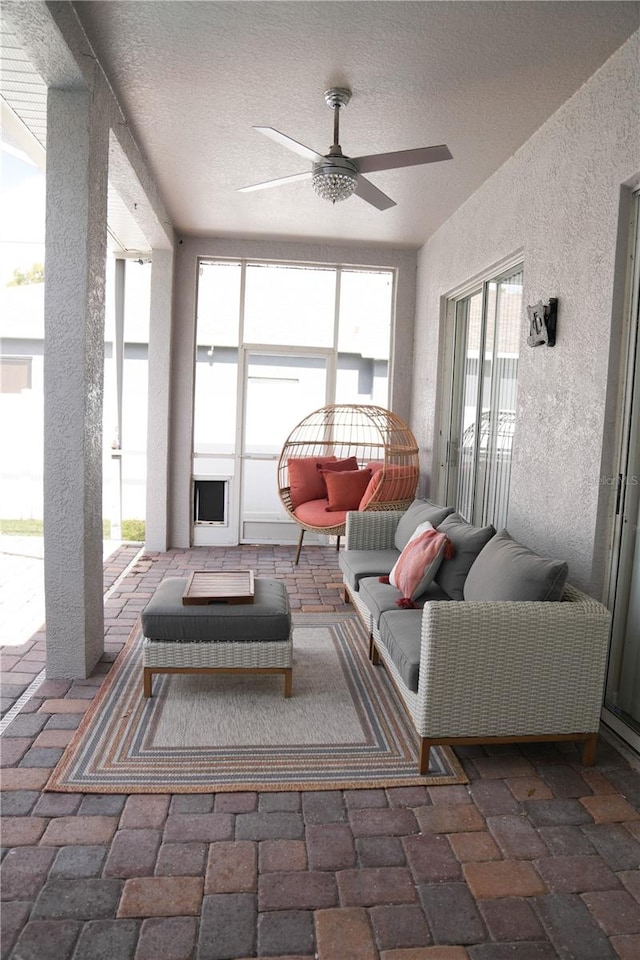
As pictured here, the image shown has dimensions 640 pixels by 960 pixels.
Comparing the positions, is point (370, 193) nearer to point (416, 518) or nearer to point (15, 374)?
point (416, 518)

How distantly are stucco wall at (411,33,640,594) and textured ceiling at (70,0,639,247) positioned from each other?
17 cm

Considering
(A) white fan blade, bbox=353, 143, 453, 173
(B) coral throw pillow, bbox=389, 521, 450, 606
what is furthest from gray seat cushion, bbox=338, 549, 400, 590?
(A) white fan blade, bbox=353, 143, 453, 173

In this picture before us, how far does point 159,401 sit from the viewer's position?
6191 mm

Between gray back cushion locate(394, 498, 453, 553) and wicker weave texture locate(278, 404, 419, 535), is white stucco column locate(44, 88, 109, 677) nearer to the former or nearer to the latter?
gray back cushion locate(394, 498, 453, 553)

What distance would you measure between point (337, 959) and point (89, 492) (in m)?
2.23

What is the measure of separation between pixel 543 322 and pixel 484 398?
1.32 metres

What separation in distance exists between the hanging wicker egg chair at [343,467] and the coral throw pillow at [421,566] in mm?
2026

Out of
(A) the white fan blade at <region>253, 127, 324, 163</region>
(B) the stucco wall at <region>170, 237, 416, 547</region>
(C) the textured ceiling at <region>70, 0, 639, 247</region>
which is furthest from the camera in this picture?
(B) the stucco wall at <region>170, 237, 416, 547</region>

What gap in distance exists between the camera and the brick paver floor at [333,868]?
1651 millimetres

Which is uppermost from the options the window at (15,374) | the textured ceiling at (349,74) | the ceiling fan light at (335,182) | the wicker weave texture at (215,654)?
the textured ceiling at (349,74)

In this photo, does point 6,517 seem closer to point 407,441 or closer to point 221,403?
point 221,403

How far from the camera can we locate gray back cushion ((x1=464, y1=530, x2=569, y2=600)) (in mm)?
2580

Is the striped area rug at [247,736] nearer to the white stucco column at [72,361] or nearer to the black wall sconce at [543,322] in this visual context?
the white stucco column at [72,361]

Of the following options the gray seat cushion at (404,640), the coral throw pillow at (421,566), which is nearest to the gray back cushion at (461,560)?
the coral throw pillow at (421,566)
